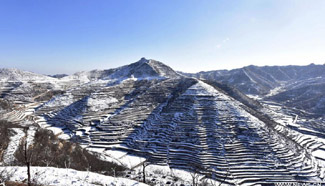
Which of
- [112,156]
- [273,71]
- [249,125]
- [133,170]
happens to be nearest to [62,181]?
[133,170]

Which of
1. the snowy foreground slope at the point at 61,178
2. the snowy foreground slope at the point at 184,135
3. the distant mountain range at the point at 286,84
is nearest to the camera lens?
the snowy foreground slope at the point at 61,178

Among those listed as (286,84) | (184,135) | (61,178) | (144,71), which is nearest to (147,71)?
(144,71)

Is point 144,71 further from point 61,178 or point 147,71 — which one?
point 61,178

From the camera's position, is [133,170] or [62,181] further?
[133,170]

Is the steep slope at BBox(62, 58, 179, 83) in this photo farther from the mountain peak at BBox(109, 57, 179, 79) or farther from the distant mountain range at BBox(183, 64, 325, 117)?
the distant mountain range at BBox(183, 64, 325, 117)

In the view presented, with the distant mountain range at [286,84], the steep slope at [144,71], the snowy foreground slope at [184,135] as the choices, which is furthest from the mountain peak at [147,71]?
the distant mountain range at [286,84]

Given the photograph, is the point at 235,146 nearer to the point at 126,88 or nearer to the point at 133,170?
the point at 133,170

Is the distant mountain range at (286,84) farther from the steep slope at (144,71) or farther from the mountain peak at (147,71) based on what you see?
the steep slope at (144,71)
